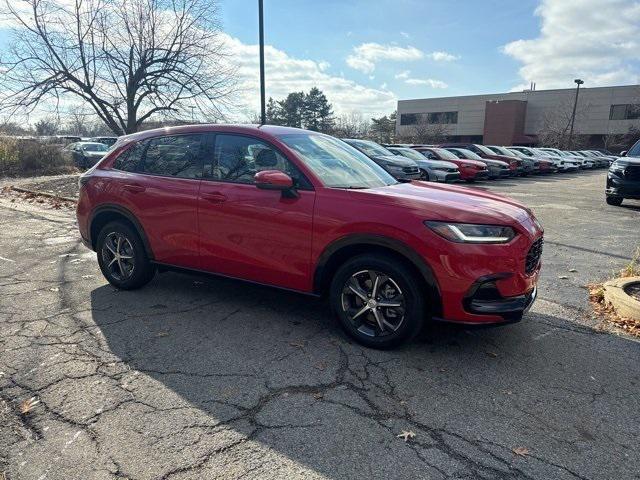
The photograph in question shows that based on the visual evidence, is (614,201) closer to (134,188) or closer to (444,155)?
(444,155)

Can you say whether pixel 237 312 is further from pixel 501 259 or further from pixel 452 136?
pixel 452 136

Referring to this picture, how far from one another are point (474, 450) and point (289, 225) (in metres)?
2.16

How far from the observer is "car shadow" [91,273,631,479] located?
2.68 m

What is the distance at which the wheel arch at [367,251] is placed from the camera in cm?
343

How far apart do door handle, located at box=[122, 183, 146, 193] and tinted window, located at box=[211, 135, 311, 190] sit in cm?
91

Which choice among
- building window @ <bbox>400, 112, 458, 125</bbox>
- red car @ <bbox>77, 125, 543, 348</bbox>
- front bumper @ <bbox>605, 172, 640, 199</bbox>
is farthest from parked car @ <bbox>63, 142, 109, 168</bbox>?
building window @ <bbox>400, 112, 458, 125</bbox>

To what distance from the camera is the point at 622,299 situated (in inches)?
178

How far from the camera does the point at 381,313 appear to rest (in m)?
3.68

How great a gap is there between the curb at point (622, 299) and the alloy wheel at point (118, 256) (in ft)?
16.3

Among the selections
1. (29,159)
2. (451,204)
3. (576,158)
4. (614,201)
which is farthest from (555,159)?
(451,204)

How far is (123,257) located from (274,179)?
92.2 inches

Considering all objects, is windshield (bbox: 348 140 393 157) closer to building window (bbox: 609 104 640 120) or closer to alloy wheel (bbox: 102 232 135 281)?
alloy wheel (bbox: 102 232 135 281)

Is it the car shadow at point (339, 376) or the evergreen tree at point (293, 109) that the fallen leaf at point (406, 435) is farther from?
the evergreen tree at point (293, 109)

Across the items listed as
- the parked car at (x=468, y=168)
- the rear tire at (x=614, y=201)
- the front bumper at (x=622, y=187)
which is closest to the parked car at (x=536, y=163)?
the parked car at (x=468, y=168)
